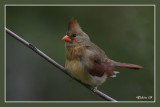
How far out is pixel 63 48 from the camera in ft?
20.9

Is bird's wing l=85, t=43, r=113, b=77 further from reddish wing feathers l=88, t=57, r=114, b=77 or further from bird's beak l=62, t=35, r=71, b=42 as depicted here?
bird's beak l=62, t=35, r=71, b=42

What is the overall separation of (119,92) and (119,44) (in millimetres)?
1019

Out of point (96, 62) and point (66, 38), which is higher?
point (66, 38)

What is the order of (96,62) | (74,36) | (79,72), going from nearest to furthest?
(79,72)
(96,62)
(74,36)

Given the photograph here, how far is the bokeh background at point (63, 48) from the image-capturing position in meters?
6.11

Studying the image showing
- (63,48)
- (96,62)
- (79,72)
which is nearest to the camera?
(79,72)

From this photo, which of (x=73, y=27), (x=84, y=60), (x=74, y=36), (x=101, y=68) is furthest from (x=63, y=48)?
(x=84, y=60)

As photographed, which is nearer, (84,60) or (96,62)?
(84,60)

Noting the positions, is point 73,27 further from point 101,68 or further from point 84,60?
point 101,68

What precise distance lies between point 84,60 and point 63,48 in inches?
60.4

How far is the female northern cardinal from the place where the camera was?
487 cm

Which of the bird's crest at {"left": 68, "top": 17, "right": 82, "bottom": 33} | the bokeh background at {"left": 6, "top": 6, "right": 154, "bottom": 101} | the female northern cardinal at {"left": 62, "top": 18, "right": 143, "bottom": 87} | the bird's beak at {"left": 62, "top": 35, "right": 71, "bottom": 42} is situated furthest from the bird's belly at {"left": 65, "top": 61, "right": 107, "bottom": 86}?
the bokeh background at {"left": 6, "top": 6, "right": 154, "bottom": 101}

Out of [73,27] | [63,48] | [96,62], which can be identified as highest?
[73,27]

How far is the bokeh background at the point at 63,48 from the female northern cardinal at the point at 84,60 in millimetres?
1081
